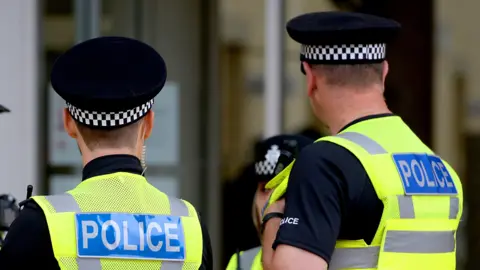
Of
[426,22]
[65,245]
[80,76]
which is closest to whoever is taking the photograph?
[65,245]

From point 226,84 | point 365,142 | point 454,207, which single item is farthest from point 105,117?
point 226,84

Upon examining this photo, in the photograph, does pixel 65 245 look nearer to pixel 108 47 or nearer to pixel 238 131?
pixel 108 47

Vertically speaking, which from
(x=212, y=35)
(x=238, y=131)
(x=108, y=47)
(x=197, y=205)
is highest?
(x=108, y=47)

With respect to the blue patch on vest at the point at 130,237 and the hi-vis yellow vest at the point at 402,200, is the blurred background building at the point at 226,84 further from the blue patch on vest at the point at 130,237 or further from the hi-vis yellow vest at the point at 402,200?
the blue patch on vest at the point at 130,237

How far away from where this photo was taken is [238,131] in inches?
281

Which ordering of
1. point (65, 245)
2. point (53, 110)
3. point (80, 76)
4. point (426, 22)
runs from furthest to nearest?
point (426, 22) < point (53, 110) < point (80, 76) < point (65, 245)

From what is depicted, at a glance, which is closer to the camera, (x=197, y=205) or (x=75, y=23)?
(x=75, y=23)

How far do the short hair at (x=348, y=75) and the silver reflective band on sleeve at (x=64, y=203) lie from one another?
93 centimetres

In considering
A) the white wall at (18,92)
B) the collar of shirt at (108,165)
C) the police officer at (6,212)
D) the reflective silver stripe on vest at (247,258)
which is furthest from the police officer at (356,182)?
the white wall at (18,92)

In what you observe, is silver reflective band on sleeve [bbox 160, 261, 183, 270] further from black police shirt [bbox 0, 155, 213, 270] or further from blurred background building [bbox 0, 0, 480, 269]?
blurred background building [bbox 0, 0, 480, 269]

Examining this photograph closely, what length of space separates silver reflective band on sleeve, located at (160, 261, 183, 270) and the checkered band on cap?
1.33 feet

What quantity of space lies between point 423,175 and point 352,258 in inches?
14.1

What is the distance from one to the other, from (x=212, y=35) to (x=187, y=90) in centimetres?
43

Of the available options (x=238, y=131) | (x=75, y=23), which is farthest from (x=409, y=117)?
(x=75, y=23)
